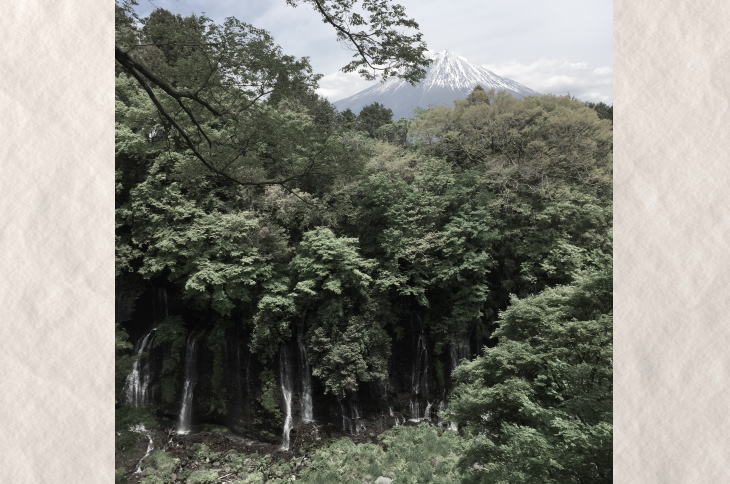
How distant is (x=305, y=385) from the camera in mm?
6312

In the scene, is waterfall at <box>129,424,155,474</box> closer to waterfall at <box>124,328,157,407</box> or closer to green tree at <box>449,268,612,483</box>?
waterfall at <box>124,328,157,407</box>

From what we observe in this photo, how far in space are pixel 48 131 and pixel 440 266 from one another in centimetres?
568

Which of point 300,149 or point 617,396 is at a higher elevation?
point 300,149

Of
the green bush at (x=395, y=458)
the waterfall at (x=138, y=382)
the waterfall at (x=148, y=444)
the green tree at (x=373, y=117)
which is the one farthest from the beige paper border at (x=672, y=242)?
the waterfall at (x=138, y=382)

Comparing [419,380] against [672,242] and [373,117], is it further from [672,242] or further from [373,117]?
[672,242]

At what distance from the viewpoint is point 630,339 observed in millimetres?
736

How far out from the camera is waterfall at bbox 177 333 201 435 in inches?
241

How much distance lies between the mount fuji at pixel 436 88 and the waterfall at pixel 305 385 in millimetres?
3169

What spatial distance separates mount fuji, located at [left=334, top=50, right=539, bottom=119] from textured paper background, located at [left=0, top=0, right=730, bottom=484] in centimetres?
320

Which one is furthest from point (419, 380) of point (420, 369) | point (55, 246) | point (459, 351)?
point (55, 246)

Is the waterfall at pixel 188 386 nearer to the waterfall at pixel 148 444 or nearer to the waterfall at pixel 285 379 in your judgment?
the waterfall at pixel 148 444

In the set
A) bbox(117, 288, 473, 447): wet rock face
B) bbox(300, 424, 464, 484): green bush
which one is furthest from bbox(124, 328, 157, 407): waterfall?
bbox(300, 424, 464, 484): green bush

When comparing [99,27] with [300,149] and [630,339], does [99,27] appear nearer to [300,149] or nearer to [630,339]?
[630,339]

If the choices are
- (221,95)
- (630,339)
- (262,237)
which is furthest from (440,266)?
(630,339)
